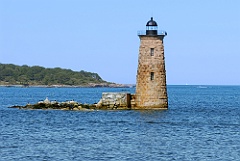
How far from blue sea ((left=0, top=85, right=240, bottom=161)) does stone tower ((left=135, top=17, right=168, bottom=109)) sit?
98 cm

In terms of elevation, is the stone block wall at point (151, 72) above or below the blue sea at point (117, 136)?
above

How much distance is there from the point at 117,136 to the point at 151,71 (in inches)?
565

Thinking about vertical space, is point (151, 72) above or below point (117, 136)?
above

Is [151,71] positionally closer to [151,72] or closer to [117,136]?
[151,72]

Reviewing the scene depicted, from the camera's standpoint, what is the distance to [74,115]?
171 feet

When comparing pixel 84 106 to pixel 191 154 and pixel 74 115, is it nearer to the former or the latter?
pixel 74 115

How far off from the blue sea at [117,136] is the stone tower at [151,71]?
98cm

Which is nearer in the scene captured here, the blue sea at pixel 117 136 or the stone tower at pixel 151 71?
the blue sea at pixel 117 136

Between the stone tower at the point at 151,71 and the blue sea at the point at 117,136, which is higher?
the stone tower at the point at 151,71

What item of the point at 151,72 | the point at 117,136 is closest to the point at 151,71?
the point at 151,72

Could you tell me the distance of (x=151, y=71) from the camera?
5128cm

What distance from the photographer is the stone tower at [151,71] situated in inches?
2020

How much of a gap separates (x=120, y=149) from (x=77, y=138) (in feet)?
16.1

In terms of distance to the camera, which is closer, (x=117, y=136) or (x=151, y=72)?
(x=117, y=136)
